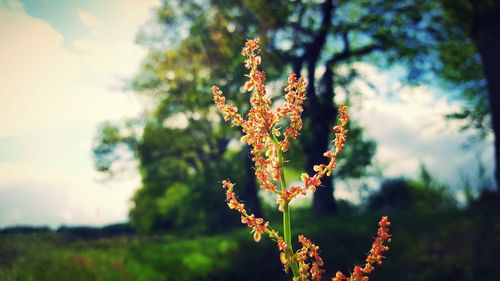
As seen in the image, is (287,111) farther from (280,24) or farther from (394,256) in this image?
(280,24)

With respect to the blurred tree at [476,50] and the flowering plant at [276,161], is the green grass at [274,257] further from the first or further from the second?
the flowering plant at [276,161]

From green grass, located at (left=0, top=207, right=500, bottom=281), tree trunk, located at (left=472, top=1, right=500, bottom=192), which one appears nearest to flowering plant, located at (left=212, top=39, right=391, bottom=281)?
green grass, located at (left=0, top=207, right=500, bottom=281)

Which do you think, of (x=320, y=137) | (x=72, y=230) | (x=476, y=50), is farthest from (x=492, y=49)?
(x=72, y=230)

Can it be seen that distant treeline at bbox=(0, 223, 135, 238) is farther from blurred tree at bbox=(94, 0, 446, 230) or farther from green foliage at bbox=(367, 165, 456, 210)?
green foliage at bbox=(367, 165, 456, 210)

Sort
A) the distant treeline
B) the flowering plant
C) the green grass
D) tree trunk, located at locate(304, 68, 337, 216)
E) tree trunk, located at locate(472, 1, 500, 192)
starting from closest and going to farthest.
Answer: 1. the flowering plant
2. the green grass
3. tree trunk, located at locate(472, 1, 500, 192)
4. tree trunk, located at locate(304, 68, 337, 216)
5. the distant treeline

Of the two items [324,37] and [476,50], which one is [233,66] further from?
[476,50]

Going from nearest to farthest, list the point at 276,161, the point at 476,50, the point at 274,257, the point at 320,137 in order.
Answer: the point at 276,161 < the point at 274,257 < the point at 476,50 < the point at 320,137

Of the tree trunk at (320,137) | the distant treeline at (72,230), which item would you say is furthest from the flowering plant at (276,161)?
the distant treeline at (72,230)
